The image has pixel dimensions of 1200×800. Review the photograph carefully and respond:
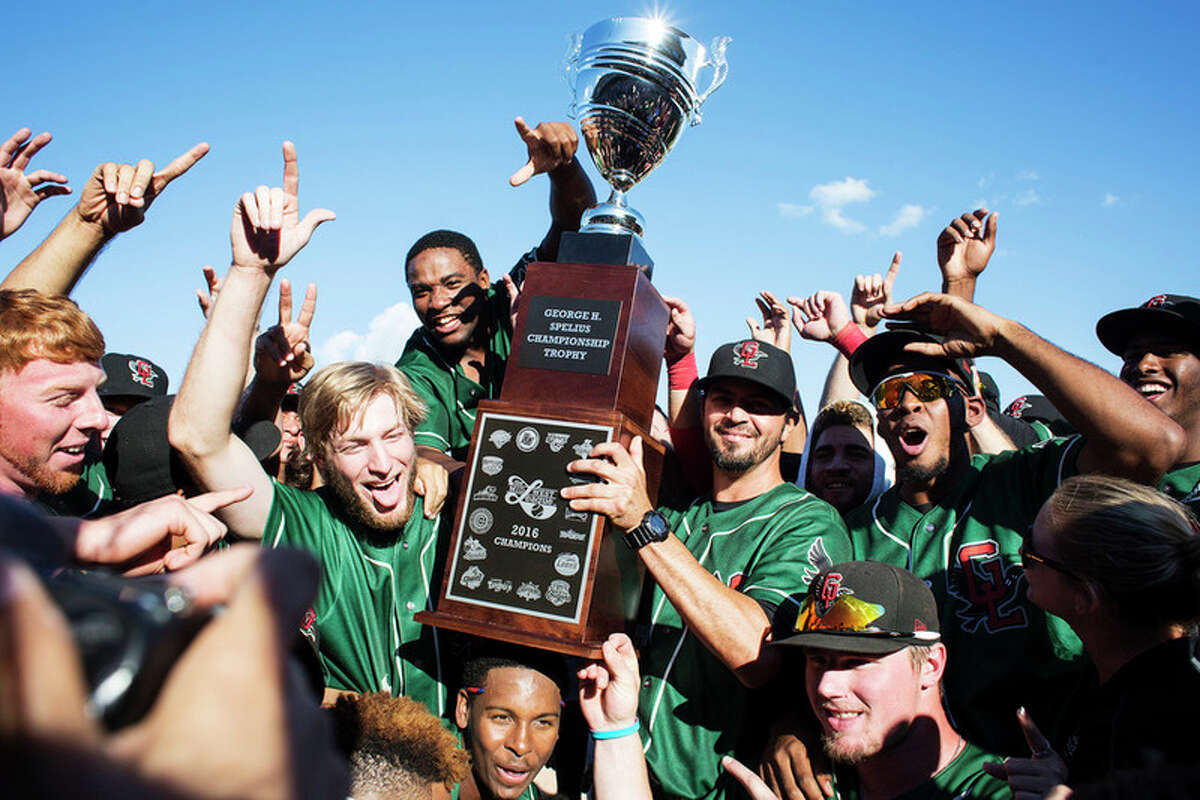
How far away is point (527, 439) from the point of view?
337 cm

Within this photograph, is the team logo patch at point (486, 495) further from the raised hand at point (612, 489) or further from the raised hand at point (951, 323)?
the raised hand at point (951, 323)

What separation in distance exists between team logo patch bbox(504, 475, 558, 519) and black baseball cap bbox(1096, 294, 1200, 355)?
2846 mm

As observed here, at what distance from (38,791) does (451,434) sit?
4.48 m

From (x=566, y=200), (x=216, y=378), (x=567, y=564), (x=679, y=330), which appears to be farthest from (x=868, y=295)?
(x=216, y=378)

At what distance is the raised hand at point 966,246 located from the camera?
4.41 meters

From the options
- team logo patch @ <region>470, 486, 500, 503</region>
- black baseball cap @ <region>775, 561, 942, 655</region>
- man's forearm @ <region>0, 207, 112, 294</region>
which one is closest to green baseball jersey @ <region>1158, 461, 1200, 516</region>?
black baseball cap @ <region>775, 561, 942, 655</region>

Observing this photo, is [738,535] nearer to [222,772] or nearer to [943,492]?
[943,492]

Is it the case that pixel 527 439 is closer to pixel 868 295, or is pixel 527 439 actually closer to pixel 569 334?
pixel 569 334

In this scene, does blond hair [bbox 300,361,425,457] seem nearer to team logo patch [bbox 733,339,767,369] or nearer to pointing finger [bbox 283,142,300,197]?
pointing finger [bbox 283,142,300,197]

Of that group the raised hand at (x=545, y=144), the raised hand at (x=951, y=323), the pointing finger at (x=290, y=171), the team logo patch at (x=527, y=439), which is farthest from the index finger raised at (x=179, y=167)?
the raised hand at (x=951, y=323)

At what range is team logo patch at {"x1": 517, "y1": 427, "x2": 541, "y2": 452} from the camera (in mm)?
3346

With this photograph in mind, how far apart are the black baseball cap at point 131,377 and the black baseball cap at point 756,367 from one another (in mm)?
3805

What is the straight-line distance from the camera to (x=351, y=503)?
3498mm

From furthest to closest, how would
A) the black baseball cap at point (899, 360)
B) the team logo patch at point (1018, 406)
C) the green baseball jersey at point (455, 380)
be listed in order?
the team logo patch at point (1018, 406), the green baseball jersey at point (455, 380), the black baseball cap at point (899, 360)
